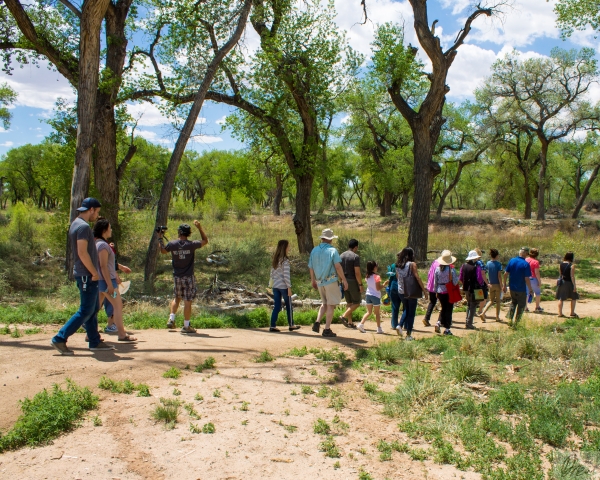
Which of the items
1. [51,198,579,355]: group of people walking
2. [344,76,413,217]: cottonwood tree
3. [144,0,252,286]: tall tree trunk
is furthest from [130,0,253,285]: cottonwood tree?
[344,76,413,217]: cottonwood tree

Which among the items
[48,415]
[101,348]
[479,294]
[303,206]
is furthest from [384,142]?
[48,415]

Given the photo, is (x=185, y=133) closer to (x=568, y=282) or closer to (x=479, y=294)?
(x=479, y=294)

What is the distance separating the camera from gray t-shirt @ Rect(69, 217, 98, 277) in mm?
6184

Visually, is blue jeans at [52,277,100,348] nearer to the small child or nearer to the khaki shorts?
the khaki shorts

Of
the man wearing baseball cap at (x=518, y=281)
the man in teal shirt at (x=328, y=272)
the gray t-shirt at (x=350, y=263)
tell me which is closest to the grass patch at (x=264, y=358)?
the man in teal shirt at (x=328, y=272)

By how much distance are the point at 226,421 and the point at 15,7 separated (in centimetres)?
1302

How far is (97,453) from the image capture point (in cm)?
403

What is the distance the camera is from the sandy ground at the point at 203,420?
154 inches

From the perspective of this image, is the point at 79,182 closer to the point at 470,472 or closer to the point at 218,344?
the point at 218,344

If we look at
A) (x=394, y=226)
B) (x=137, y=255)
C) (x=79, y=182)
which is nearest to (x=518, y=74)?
(x=394, y=226)

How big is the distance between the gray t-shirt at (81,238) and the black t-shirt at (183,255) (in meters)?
1.84

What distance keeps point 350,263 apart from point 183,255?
9.90ft

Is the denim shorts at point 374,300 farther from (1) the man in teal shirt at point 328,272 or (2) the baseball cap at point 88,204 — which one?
(2) the baseball cap at point 88,204

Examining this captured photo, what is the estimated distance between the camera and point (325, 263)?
27.0 ft
